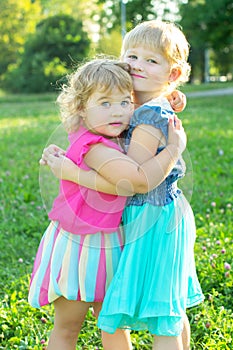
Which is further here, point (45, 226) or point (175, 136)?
point (45, 226)

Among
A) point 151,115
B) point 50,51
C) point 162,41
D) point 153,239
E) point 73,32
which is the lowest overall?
point 50,51

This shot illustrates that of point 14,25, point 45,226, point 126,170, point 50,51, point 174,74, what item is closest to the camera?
point 126,170

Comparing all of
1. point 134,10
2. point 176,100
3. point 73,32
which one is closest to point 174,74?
point 176,100

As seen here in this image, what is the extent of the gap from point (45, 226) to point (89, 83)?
264cm

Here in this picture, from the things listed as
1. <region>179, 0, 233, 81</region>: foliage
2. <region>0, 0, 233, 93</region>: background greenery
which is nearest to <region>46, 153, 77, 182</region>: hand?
<region>0, 0, 233, 93</region>: background greenery

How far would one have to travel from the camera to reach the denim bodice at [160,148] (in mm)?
2275

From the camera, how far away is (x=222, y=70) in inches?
2192

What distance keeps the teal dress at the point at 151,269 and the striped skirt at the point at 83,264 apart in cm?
5

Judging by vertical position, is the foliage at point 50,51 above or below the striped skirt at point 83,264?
below

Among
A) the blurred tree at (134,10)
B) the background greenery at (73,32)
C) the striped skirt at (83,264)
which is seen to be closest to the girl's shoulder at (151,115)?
the striped skirt at (83,264)

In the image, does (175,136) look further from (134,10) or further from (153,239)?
(134,10)

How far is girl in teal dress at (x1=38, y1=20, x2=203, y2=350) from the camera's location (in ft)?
7.61

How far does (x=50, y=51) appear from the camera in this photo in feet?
93.0

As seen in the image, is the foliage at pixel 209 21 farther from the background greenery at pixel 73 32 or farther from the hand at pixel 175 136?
the hand at pixel 175 136
